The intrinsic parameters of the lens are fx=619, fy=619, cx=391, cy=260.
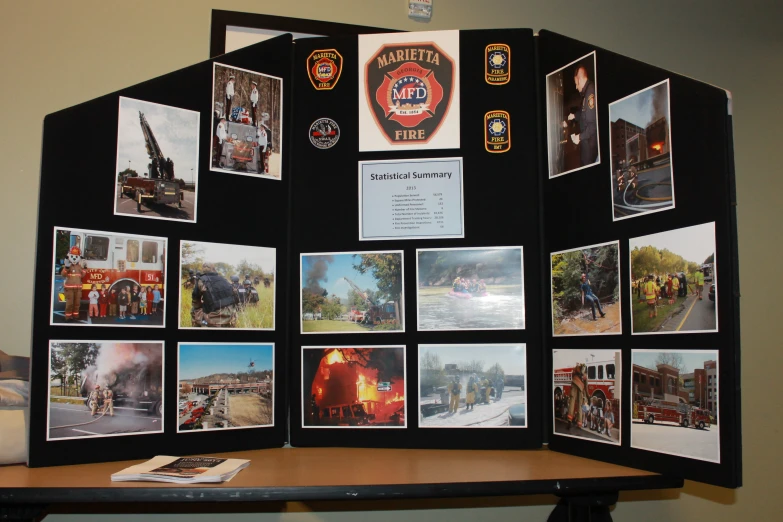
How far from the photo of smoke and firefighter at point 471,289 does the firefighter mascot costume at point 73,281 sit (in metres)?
0.73

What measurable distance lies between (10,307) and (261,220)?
79cm

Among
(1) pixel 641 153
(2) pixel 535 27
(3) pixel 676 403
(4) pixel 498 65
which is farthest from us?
(2) pixel 535 27

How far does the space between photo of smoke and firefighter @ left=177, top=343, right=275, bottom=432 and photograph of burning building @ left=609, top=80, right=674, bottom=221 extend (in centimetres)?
87

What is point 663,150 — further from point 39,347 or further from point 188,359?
point 39,347

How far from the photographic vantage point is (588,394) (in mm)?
1331

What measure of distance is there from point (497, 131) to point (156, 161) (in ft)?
2.59

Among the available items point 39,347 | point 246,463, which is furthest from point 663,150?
point 39,347

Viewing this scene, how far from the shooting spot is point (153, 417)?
132cm

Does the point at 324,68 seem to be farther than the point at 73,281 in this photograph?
Yes

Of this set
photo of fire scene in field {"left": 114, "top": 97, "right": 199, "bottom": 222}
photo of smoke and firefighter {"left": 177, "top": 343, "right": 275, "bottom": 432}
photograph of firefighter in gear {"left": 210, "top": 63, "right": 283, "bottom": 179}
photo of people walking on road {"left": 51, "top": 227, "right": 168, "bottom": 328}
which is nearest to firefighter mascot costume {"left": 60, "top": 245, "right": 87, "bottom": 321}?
photo of people walking on road {"left": 51, "top": 227, "right": 168, "bottom": 328}

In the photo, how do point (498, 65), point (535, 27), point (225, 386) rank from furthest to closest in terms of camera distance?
point (535, 27) → point (498, 65) → point (225, 386)

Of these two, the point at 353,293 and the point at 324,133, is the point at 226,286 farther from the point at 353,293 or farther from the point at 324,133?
the point at 324,133

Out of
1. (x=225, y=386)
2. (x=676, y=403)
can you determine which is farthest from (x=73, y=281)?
(x=676, y=403)

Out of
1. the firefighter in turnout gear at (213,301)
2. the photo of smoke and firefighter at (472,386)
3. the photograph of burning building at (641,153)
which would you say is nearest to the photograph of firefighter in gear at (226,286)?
the firefighter in turnout gear at (213,301)
